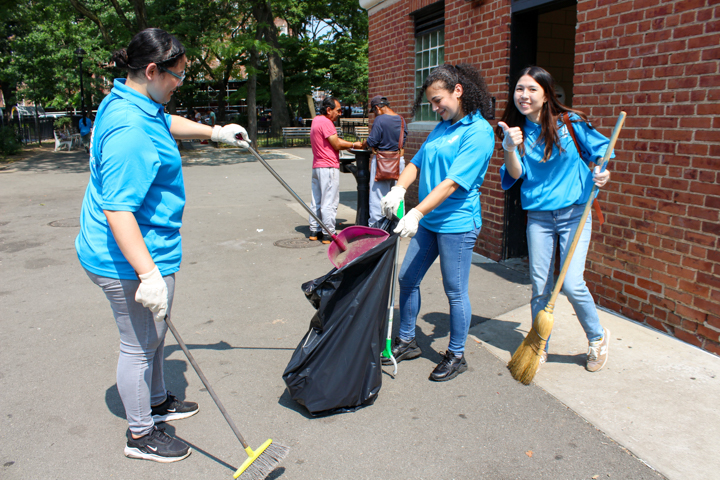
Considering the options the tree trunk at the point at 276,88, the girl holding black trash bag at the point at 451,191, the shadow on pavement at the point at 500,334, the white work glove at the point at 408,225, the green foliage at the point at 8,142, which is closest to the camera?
the white work glove at the point at 408,225

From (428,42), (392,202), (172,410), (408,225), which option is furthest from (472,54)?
(172,410)

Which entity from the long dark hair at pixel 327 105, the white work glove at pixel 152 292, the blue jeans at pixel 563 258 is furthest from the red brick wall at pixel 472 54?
the white work glove at pixel 152 292

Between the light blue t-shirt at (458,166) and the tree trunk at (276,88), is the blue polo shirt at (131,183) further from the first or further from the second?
the tree trunk at (276,88)

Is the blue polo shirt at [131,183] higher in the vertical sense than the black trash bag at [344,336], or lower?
higher

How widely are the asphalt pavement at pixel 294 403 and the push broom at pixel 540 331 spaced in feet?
0.35

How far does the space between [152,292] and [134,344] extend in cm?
42

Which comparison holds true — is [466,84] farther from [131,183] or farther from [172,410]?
[172,410]

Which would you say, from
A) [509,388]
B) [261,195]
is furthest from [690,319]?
[261,195]

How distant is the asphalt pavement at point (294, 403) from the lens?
2.62m

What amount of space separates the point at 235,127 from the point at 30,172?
14.0m

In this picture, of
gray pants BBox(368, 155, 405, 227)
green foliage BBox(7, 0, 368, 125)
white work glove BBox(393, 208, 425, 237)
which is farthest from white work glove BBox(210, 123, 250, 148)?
green foliage BBox(7, 0, 368, 125)

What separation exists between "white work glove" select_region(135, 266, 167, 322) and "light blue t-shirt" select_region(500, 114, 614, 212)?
221cm

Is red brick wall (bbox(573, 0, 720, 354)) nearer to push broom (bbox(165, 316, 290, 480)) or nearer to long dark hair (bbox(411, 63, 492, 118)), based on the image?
long dark hair (bbox(411, 63, 492, 118))

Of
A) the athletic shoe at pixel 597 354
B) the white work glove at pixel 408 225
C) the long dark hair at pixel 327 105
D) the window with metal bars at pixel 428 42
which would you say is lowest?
the athletic shoe at pixel 597 354
